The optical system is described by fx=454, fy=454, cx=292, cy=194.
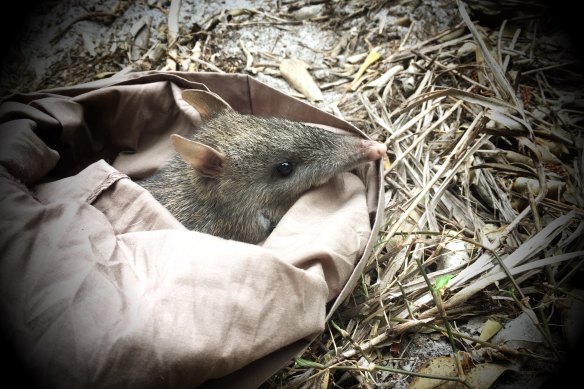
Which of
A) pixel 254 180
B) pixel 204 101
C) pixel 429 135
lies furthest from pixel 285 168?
pixel 429 135

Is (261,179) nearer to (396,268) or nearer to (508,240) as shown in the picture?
(396,268)

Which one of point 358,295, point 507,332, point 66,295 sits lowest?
Result: point 358,295

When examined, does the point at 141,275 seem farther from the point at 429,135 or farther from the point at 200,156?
the point at 429,135

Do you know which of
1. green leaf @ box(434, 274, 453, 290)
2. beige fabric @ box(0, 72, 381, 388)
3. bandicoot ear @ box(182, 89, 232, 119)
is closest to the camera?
beige fabric @ box(0, 72, 381, 388)

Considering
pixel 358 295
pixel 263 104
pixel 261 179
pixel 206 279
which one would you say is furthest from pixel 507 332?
pixel 263 104

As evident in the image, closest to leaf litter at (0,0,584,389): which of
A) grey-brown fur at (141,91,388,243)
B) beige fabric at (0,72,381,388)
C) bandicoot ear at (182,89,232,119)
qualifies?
beige fabric at (0,72,381,388)

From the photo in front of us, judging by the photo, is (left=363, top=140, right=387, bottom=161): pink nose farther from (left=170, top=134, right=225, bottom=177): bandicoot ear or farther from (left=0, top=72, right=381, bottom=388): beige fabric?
(left=170, top=134, right=225, bottom=177): bandicoot ear

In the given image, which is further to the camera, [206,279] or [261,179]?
[261,179]
